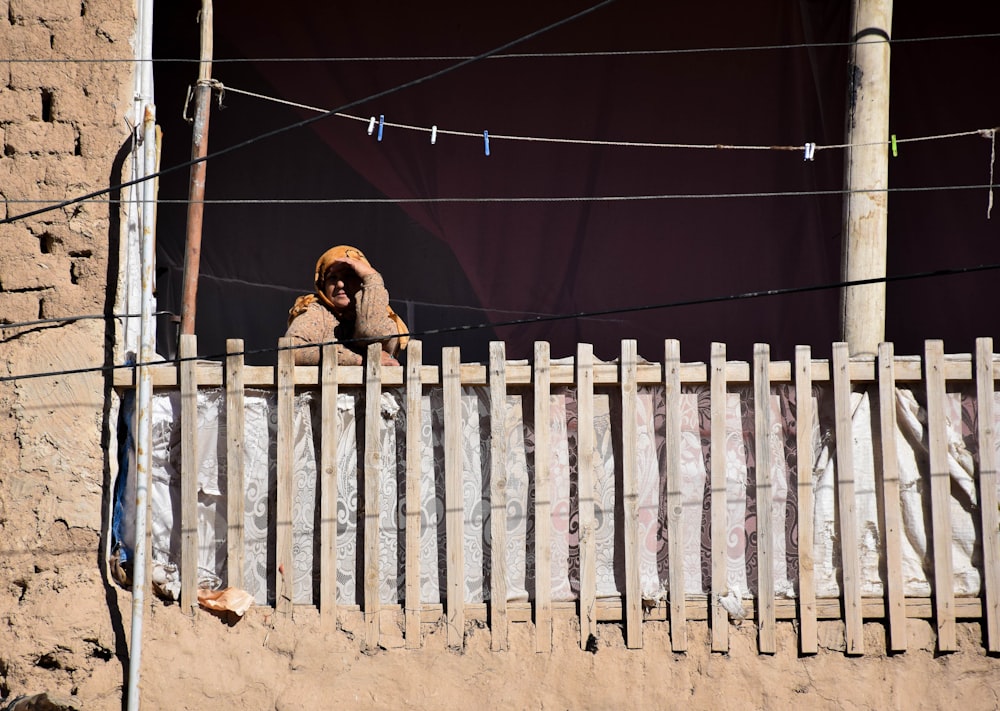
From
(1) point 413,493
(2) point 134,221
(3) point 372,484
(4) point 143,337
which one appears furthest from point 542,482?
(2) point 134,221

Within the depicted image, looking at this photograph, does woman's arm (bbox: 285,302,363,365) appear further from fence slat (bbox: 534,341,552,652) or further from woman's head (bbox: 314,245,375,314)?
fence slat (bbox: 534,341,552,652)

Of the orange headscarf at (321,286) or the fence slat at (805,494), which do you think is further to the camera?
A: the orange headscarf at (321,286)

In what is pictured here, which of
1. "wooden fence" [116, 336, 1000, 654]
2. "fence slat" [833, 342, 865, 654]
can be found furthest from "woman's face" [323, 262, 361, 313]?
"fence slat" [833, 342, 865, 654]

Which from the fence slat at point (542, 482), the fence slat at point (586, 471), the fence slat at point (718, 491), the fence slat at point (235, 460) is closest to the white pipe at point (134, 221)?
the fence slat at point (235, 460)

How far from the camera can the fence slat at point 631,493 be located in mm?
4438

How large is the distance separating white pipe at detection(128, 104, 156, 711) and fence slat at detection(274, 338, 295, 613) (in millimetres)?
529

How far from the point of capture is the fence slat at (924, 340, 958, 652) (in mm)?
4465

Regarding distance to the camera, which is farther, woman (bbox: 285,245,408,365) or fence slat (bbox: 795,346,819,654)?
woman (bbox: 285,245,408,365)

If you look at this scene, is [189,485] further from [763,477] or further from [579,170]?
[579,170]

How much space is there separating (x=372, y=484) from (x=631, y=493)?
1077 millimetres

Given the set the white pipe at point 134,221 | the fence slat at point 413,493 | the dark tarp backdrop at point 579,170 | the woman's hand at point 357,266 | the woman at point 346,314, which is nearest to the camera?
the fence slat at point 413,493

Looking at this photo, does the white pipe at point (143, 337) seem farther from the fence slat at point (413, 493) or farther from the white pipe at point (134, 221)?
the fence slat at point (413, 493)

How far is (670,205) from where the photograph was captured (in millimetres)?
7176

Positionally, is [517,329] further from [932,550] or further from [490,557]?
[932,550]
